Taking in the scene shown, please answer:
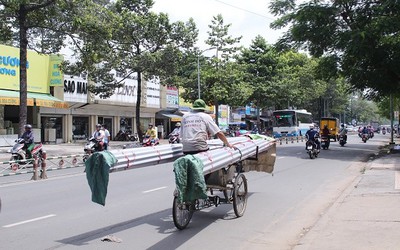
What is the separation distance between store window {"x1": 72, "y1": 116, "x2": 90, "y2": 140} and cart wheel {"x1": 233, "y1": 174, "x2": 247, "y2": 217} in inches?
1146

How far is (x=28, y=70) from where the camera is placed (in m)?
28.6

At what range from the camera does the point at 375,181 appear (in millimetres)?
11531

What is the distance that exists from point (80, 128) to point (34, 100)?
9146mm

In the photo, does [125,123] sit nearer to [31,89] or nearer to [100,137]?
[31,89]

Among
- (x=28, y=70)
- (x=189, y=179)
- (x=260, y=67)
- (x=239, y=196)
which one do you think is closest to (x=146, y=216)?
(x=239, y=196)

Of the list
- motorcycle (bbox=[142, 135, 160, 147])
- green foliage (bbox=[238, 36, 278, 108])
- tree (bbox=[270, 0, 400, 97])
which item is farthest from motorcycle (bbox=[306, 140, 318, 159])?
green foliage (bbox=[238, 36, 278, 108])

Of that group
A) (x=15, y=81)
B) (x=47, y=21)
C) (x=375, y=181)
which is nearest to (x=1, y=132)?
(x=15, y=81)

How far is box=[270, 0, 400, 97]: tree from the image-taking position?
2244 cm

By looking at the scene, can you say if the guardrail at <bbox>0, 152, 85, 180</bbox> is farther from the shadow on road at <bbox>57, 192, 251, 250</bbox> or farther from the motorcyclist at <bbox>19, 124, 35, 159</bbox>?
the shadow on road at <bbox>57, 192, 251, 250</bbox>

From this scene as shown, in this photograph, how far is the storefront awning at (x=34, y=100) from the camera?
82.9 feet

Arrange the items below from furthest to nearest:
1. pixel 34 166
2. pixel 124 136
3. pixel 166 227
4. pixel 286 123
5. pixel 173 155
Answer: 1. pixel 286 123
2. pixel 124 136
3. pixel 34 166
4. pixel 173 155
5. pixel 166 227

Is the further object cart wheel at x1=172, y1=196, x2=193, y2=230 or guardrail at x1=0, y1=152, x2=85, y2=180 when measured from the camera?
guardrail at x1=0, y1=152, x2=85, y2=180

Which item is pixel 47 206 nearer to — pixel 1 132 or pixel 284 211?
pixel 284 211

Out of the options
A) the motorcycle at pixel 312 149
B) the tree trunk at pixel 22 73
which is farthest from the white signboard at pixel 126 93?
the motorcycle at pixel 312 149
